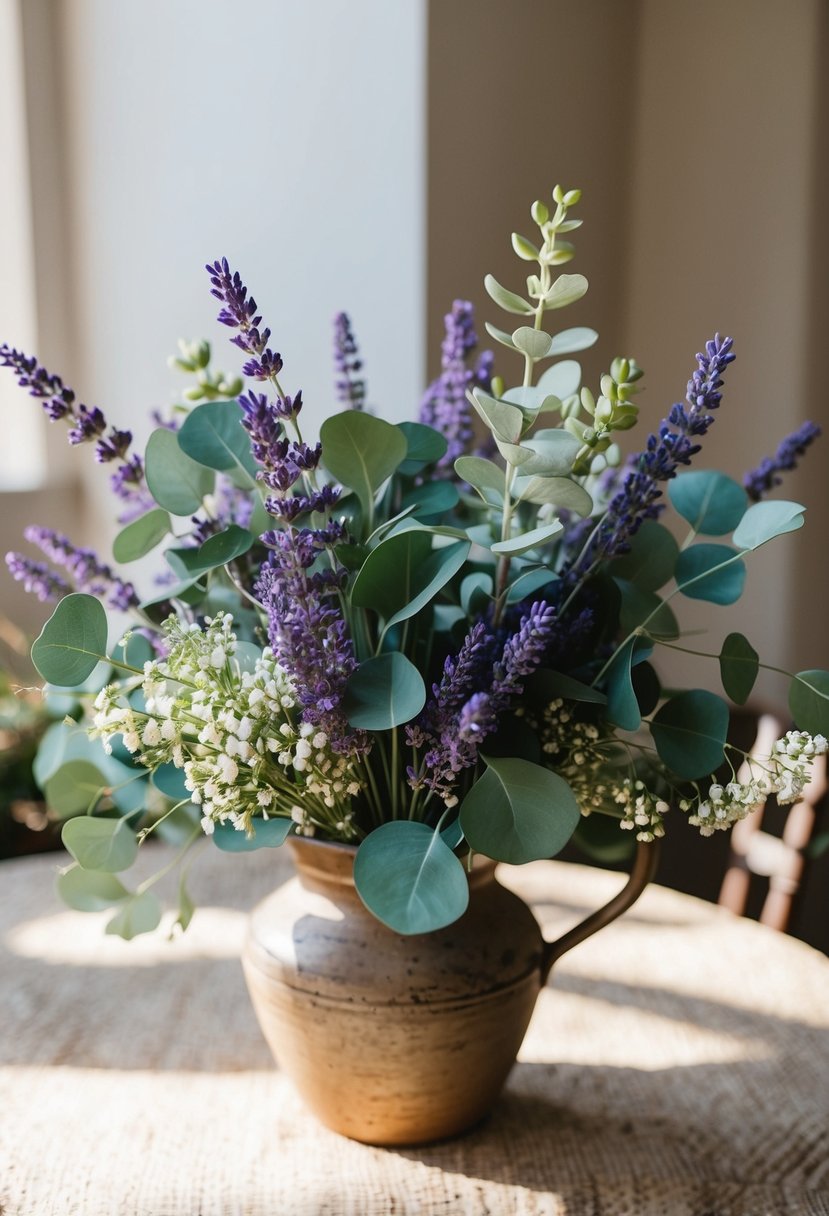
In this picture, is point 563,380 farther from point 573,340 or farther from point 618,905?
point 618,905

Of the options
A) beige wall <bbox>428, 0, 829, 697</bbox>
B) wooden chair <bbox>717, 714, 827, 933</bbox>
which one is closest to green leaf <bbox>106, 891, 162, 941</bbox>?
wooden chair <bbox>717, 714, 827, 933</bbox>

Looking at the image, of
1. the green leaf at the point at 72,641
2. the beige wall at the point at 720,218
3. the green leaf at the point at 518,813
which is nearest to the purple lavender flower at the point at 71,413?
the green leaf at the point at 72,641

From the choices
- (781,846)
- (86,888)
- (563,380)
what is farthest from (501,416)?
(781,846)

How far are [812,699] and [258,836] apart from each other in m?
0.36

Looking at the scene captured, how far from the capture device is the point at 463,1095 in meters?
0.75

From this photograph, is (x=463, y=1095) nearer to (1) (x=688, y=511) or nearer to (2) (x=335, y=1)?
(1) (x=688, y=511)

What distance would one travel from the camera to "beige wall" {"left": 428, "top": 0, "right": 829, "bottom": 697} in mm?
2117

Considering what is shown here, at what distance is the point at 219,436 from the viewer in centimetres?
74

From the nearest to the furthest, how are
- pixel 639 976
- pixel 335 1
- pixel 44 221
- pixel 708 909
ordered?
pixel 639 976 → pixel 708 909 → pixel 335 1 → pixel 44 221

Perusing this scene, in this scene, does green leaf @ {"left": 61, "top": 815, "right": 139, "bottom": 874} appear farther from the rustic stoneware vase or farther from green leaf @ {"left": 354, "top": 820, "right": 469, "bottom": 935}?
green leaf @ {"left": 354, "top": 820, "right": 469, "bottom": 935}

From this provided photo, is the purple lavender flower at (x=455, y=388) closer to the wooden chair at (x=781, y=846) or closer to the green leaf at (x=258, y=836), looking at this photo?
the green leaf at (x=258, y=836)

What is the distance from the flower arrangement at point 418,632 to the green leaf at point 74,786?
2.4 inches

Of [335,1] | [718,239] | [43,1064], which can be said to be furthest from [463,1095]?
[718,239]

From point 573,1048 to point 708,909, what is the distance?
0.35m
